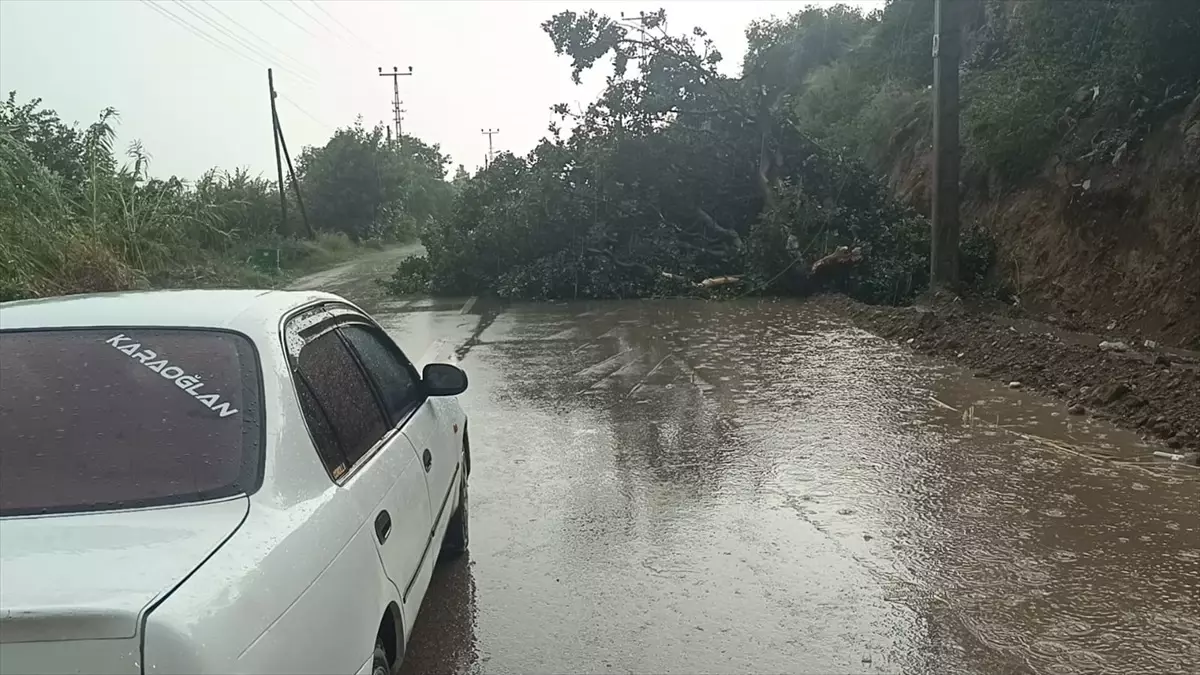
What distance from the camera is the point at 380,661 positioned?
311cm

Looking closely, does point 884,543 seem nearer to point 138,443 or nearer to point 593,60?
point 138,443

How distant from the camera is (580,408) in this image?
9070 mm

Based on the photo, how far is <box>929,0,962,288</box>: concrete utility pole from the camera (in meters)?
13.4

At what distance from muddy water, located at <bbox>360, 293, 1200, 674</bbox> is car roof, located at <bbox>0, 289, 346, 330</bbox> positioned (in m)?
1.72

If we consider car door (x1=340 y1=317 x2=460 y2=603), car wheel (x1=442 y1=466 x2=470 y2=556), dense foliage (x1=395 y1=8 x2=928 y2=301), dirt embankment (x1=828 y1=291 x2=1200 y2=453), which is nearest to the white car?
car door (x1=340 y1=317 x2=460 y2=603)

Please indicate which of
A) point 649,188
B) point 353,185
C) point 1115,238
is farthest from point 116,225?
point 353,185

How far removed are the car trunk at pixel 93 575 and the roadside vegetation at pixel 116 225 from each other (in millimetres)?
11941

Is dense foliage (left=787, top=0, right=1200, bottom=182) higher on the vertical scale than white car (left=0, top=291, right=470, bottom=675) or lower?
higher

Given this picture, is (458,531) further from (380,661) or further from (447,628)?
(380,661)

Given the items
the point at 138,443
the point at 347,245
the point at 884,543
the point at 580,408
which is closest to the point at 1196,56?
the point at 580,408

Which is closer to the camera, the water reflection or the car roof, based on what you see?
the car roof

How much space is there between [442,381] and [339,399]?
1.13 m

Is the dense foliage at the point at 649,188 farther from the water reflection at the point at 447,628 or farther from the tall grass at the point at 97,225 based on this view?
the water reflection at the point at 447,628

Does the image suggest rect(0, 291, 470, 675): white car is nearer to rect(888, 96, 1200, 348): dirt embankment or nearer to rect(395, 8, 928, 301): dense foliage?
rect(888, 96, 1200, 348): dirt embankment
